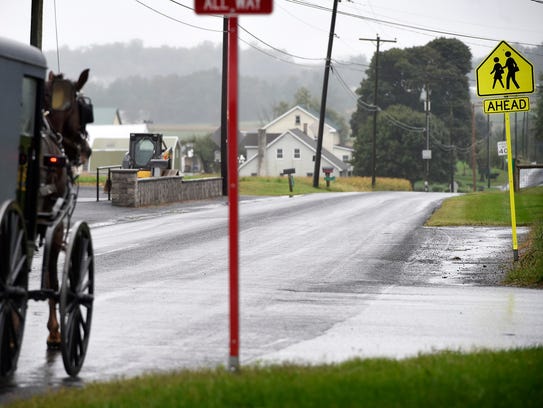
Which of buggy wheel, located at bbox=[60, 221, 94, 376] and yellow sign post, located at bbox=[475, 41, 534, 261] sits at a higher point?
yellow sign post, located at bbox=[475, 41, 534, 261]

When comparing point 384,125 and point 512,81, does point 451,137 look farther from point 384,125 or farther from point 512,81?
point 512,81

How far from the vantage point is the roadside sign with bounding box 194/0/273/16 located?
8328 mm

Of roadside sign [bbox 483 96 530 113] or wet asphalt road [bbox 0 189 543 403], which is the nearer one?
wet asphalt road [bbox 0 189 543 403]

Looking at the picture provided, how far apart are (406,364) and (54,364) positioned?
113 inches

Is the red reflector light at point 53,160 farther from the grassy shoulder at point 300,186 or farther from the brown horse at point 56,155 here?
the grassy shoulder at point 300,186

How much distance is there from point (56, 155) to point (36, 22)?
22.0 m

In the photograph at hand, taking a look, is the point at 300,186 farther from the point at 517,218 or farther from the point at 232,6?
the point at 232,6

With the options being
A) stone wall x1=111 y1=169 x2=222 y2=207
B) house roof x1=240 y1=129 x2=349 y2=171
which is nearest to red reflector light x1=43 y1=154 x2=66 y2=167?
stone wall x1=111 y1=169 x2=222 y2=207

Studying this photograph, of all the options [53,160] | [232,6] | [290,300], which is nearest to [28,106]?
[53,160]

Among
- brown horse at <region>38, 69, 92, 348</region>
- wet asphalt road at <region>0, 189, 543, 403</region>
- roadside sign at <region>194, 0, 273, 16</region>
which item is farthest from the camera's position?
wet asphalt road at <region>0, 189, 543, 403</region>

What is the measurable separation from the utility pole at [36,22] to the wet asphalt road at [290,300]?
5.71 metres

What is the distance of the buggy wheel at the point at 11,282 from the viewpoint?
8227 mm

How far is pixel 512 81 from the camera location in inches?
773

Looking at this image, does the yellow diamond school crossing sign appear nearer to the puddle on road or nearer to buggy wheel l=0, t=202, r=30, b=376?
the puddle on road
